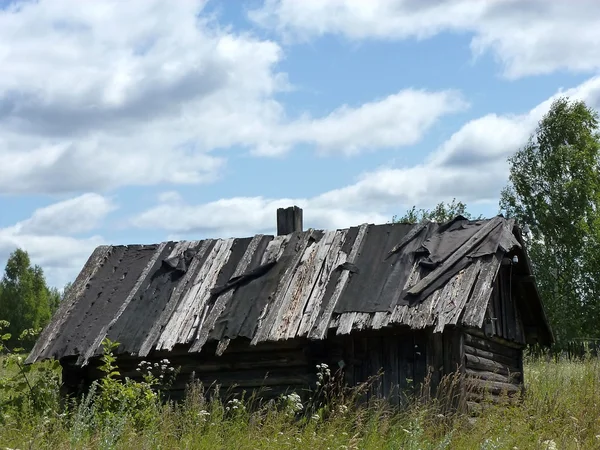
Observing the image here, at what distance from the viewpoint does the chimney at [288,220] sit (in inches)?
566

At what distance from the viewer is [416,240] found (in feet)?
42.2

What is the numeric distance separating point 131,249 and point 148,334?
287cm

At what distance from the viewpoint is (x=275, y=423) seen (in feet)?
29.2

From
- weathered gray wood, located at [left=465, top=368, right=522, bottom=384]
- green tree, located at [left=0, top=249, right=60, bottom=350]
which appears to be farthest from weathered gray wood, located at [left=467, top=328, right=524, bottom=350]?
green tree, located at [left=0, top=249, right=60, bottom=350]

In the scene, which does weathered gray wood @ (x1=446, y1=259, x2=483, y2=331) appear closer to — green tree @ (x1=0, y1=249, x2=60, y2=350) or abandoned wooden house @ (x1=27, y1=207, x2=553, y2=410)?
abandoned wooden house @ (x1=27, y1=207, x2=553, y2=410)

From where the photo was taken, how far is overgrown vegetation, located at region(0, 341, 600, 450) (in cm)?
758

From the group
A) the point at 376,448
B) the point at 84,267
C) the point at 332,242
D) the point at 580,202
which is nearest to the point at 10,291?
the point at 580,202

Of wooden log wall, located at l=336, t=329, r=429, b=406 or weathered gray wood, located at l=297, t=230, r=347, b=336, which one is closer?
wooden log wall, located at l=336, t=329, r=429, b=406

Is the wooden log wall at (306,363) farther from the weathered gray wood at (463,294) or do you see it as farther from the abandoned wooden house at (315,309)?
the weathered gray wood at (463,294)

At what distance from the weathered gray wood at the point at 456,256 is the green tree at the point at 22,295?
127 feet

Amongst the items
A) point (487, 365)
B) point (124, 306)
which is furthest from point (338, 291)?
point (124, 306)

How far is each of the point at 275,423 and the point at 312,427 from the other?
79cm

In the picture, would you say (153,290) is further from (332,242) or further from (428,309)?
(428,309)

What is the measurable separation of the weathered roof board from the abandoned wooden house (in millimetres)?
23
